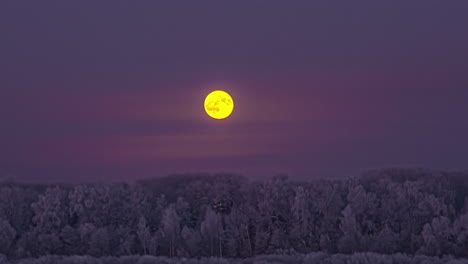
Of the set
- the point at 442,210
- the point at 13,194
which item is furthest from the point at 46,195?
the point at 442,210

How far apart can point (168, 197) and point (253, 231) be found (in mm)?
5029

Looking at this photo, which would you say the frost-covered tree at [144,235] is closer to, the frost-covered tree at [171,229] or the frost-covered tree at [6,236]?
the frost-covered tree at [171,229]

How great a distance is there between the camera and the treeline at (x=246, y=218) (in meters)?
30.0

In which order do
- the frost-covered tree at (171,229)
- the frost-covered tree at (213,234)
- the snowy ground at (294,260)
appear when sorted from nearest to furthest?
the snowy ground at (294,260) < the frost-covered tree at (171,229) < the frost-covered tree at (213,234)

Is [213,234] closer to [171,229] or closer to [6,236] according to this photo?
[171,229]

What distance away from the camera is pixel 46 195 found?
33.6m

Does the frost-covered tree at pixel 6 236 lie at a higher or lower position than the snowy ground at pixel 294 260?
higher

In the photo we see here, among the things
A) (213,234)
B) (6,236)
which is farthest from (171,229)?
(6,236)

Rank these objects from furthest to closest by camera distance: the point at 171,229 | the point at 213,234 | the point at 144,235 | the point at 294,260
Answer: the point at 213,234, the point at 171,229, the point at 144,235, the point at 294,260

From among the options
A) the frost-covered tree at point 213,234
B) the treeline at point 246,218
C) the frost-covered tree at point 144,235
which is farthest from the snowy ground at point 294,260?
the frost-covered tree at point 144,235

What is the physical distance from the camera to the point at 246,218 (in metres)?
32.1

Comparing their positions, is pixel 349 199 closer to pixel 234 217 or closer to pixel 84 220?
pixel 234 217

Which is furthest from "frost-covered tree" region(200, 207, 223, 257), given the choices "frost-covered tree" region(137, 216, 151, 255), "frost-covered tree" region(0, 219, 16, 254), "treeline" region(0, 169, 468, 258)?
"frost-covered tree" region(0, 219, 16, 254)

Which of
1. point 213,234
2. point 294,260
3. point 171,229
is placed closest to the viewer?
point 294,260
